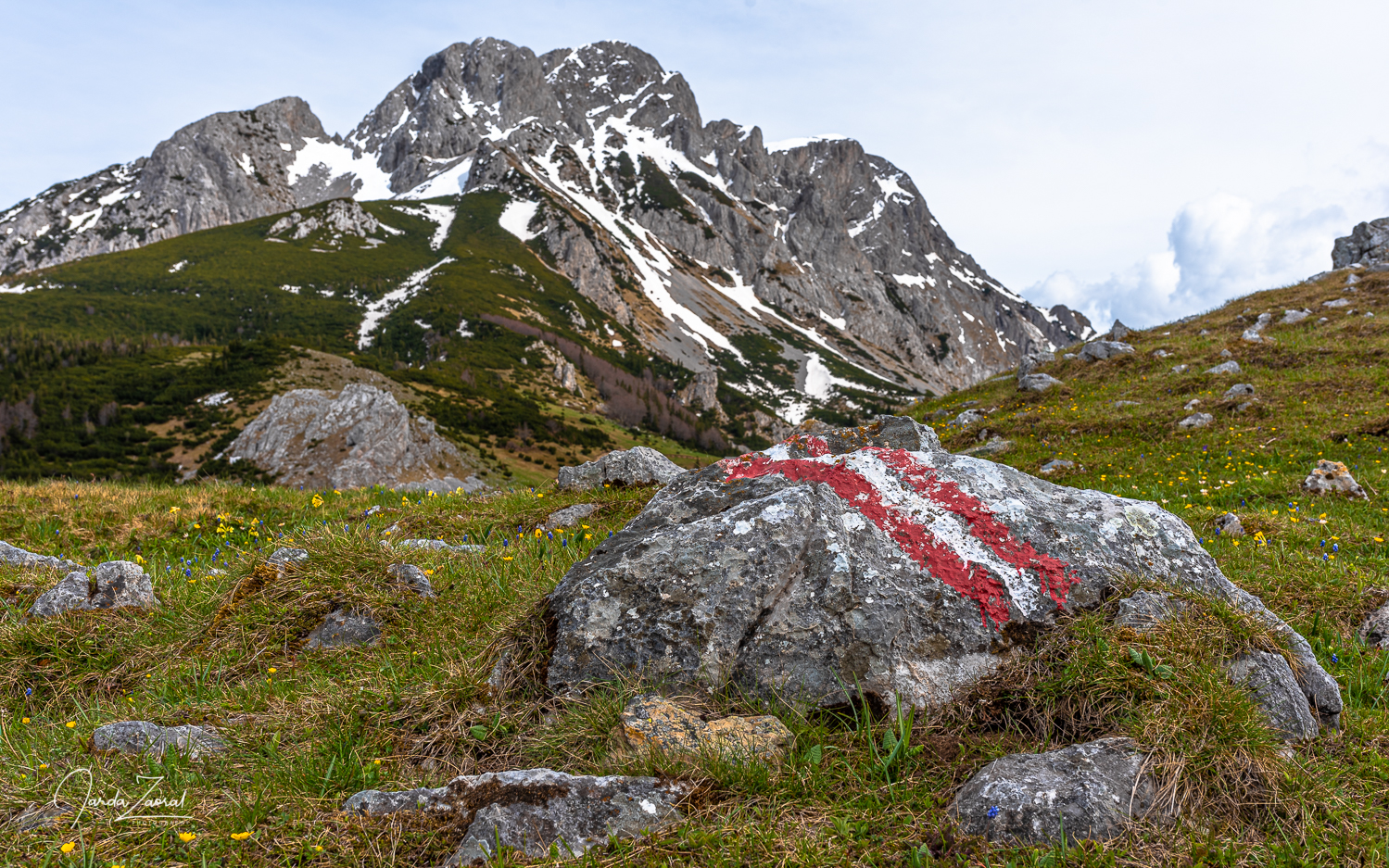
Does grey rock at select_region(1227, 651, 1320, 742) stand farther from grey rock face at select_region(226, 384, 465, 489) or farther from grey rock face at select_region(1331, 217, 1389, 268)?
grey rock face at select_region(226, 384, 465, 489)

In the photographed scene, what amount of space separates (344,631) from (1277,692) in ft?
24.3

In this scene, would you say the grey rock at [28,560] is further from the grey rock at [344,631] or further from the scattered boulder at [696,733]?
the scattered boulder at [696,733]

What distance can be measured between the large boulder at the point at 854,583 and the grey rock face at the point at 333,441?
54.2 meters

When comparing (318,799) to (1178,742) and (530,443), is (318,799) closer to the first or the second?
(1178,742)

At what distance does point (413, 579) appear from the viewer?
6.39 meters

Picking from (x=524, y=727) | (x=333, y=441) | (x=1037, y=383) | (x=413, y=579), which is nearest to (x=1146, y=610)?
(x=524, y=727)

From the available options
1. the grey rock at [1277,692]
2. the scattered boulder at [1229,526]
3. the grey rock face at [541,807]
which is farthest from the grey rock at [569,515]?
the scattered boulder at [1229,526]

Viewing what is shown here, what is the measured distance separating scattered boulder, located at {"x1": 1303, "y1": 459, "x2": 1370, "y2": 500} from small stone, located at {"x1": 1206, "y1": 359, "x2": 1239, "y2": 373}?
1068 centimetres

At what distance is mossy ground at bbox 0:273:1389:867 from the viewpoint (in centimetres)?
309

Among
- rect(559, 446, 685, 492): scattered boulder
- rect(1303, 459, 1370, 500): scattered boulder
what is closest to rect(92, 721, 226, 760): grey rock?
rect(559, 446, 685, 492): scattered boulder

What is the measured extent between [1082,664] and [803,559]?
1889mm

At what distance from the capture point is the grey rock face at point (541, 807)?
3178 millimetres

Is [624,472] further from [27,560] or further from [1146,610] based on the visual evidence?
[1146,610]

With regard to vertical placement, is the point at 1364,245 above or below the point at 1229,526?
above
